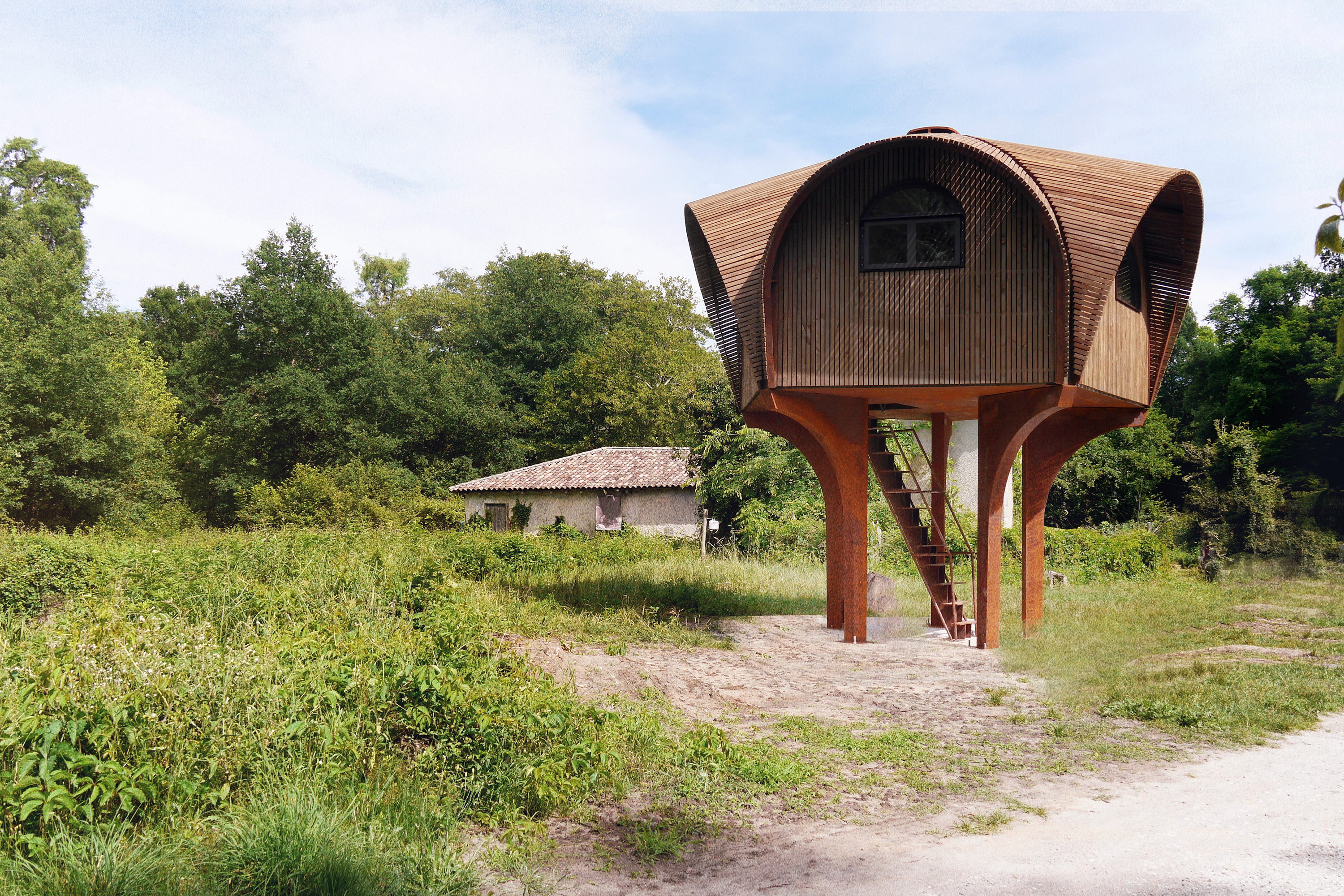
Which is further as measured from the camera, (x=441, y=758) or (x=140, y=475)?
(x=140, y=475)

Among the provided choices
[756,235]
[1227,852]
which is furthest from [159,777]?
[756,235]

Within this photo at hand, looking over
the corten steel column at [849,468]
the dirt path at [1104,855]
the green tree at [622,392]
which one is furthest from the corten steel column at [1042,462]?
the green tree at [622,392]

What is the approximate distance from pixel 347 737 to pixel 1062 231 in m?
9.66

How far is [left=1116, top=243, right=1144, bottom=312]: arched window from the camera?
43.2 feet

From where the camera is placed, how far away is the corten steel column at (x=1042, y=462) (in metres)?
14.4

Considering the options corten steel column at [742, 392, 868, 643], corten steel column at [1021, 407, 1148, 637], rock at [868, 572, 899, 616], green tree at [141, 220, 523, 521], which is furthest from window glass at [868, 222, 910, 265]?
green tree at [141, 220, 523, 521]

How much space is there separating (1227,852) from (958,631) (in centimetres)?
936

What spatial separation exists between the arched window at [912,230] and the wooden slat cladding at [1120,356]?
2087 mm

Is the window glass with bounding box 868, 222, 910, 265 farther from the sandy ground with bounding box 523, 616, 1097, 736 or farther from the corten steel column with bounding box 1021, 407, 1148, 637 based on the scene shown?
the sandy ground with bounding box 523, 616, 1097, 736

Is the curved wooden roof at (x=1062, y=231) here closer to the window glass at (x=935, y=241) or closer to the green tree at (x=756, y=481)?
the window glass at (x=935, y=241)

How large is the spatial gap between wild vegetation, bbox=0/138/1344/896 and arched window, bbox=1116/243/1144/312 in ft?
15.8

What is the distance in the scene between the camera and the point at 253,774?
541 centimetres

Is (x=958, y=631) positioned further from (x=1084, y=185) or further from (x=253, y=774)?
(x=253, y=774)

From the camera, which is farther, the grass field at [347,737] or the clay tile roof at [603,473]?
the clay tile roof at [603,473]
